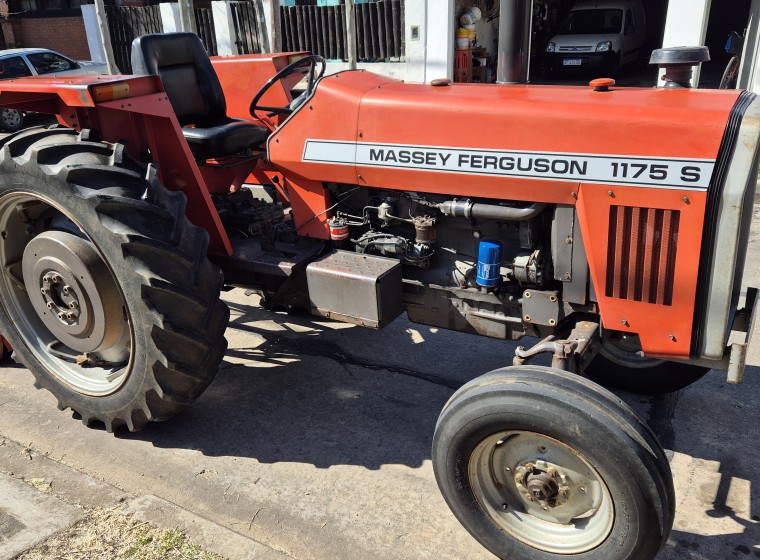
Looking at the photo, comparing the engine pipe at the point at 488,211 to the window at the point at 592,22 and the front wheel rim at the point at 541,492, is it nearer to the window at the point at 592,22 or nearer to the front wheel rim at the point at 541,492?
the front wheel rim at the point at 541,492

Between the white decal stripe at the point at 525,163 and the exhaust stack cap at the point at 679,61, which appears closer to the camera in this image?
the white decal stripe at the point at 525,163

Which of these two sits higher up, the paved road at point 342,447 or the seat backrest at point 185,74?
the seat backrest at point 185,74

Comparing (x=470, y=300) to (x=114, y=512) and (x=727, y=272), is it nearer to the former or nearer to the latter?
(x=727, y=272)

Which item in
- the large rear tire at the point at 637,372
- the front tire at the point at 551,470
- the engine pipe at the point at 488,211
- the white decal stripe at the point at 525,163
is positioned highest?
the white decal stripe at the point at 525,163

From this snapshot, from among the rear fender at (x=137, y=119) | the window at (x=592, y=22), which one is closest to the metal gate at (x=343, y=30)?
the window at (x=592, y=22)

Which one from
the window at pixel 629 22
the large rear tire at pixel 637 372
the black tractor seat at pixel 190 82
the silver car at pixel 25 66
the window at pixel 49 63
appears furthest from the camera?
the window at pixel 629 22

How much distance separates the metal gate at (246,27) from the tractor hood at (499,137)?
1094 cm

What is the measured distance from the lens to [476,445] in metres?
2.37

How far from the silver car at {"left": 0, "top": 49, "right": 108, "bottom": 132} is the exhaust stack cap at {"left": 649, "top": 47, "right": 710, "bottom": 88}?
11.0m

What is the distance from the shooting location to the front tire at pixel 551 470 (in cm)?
211

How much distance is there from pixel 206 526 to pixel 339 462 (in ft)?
2.08

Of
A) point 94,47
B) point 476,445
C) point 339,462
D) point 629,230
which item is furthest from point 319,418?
point 94,47

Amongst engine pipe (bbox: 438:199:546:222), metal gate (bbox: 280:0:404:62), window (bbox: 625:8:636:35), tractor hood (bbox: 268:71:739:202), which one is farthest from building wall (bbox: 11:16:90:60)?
engine pipe (bbox: 438:199:546:222)

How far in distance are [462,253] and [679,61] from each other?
1.14 metres
